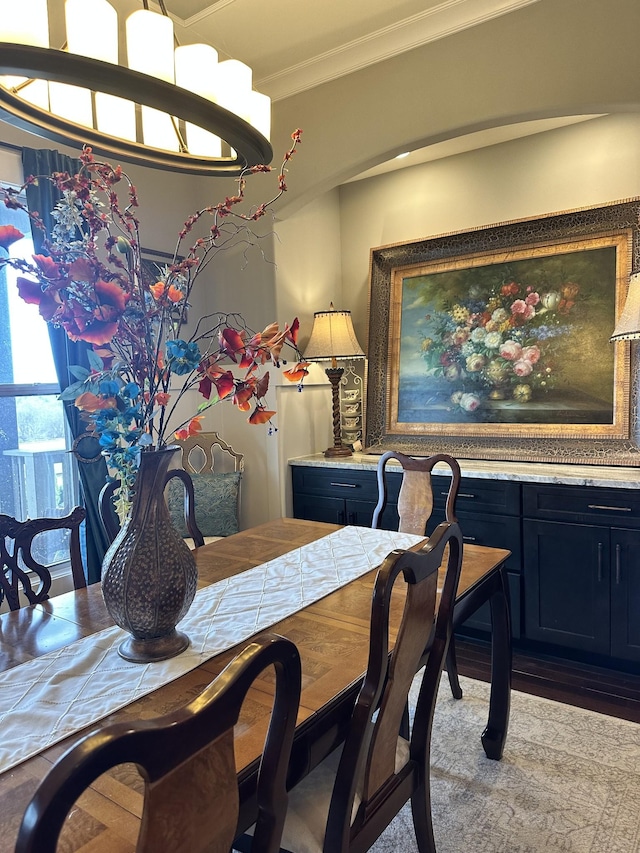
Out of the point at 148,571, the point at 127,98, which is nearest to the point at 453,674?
the point at 148,571

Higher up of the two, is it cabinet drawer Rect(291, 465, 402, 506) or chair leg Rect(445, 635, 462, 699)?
cabinet drawer Rect(291, 465, 402, 506)

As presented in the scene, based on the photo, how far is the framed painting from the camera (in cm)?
299

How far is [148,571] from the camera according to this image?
125 cm

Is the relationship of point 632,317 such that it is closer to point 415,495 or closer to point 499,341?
point 499,341

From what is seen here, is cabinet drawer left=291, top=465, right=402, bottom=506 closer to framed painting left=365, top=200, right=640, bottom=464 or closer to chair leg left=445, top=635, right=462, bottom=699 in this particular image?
framed painting left=365, top=200, right=640, bottom=464

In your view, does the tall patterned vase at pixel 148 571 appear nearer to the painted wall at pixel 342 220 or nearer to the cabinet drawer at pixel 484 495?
the cabinet drawer at pixel 484 495

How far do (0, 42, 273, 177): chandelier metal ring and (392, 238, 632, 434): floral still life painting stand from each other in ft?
6.83

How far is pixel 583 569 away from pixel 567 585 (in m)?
0.11

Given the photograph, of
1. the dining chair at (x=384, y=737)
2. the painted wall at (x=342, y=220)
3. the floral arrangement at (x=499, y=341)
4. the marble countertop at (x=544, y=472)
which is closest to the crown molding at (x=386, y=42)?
the painted wall at (x=342, y=220)

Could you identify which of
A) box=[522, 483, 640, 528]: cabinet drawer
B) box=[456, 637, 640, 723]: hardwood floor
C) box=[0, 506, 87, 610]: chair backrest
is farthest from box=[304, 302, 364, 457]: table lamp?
box=[0, 506, 87, 610]: chair backrest

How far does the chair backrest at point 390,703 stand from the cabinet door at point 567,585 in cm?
152

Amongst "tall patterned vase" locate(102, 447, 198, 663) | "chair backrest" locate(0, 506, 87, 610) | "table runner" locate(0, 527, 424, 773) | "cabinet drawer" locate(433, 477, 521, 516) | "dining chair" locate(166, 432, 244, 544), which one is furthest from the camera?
"dining chair" locate(166, 432, 244, 544)

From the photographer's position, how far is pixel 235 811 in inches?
31.0

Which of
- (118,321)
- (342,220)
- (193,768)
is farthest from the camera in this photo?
(342,220)
